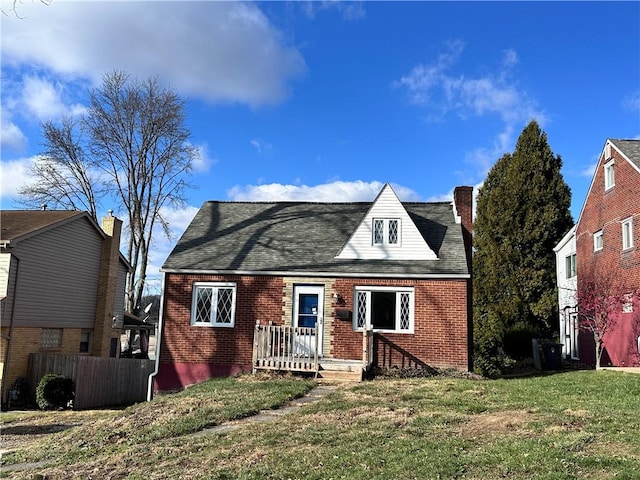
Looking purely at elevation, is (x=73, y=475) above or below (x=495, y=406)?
below

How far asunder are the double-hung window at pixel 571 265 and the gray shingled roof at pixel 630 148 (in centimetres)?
628

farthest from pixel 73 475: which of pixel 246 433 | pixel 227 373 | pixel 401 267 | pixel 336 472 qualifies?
pixel 401 267

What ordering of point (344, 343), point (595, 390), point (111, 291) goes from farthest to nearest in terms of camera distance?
point (111, 291)
point (344, 343)
point (595, 390)

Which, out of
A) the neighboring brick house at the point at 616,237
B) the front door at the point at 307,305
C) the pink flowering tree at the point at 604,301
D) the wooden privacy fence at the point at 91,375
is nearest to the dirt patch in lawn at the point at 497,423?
the front door at the point at 307,305

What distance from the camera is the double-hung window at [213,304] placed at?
16.1 metres

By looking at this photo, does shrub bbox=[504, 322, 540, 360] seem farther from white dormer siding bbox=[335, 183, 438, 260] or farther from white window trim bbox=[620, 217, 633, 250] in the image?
white dormer siding bbox=[335, 183, 438, 260]

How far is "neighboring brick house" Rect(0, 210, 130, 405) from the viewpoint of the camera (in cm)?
1956

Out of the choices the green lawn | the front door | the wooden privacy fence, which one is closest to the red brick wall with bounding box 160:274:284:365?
the front door

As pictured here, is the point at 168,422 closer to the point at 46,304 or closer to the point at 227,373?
the point at 227,373

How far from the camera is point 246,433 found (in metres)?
7.87

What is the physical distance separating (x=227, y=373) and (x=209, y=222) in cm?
587

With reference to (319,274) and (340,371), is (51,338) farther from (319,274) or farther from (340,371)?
(340,371)

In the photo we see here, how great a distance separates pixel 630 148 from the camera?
65.8 ft

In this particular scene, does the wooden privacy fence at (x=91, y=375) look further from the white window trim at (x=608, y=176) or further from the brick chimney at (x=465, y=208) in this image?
the white window trim at (x=608, y=176)
